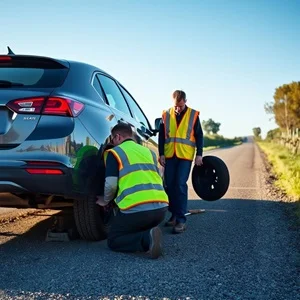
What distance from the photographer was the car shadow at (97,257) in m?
3.12

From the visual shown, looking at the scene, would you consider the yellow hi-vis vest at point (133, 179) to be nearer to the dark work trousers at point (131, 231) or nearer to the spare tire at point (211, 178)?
the dark work trousers at point (131, 231)

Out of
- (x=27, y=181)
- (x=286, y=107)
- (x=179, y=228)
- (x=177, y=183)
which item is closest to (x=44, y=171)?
(x=27, y=181)

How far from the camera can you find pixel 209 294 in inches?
117

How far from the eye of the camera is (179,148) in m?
5.44

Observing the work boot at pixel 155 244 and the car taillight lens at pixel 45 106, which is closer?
the car taillight lens at pixel 45 106

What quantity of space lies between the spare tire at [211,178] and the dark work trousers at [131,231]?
5.62 feet

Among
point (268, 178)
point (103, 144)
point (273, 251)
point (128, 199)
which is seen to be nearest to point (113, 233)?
point (128, 199)

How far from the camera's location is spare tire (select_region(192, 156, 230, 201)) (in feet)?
18.4

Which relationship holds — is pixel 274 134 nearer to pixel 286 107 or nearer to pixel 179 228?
pixel 286 107

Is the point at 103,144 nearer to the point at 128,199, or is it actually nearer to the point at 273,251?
the point at 128,199

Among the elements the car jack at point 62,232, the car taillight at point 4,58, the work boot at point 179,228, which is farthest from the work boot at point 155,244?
the car taillight at point 4,58

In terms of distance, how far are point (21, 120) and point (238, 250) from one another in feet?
7.94

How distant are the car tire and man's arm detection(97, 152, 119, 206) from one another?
5.2 inches

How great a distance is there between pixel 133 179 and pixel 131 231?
0.51 metres
